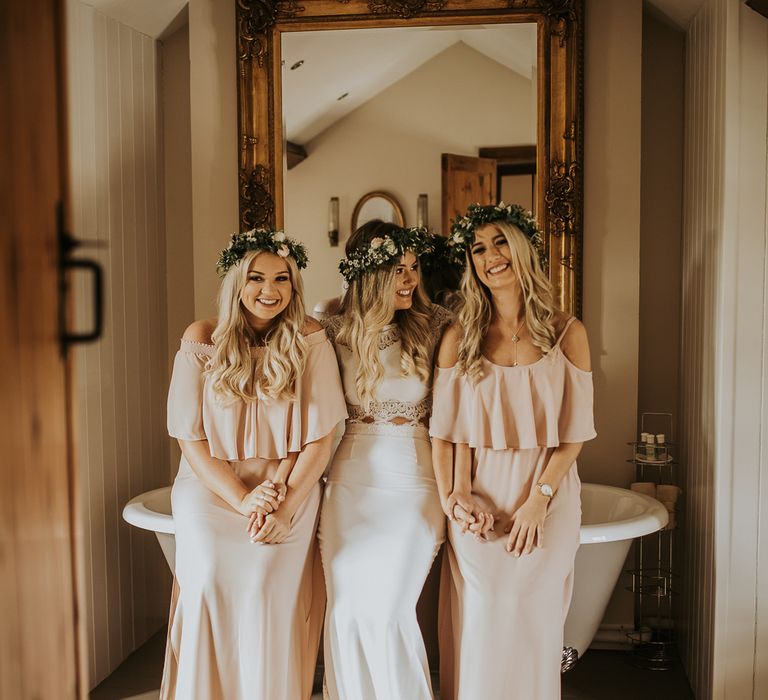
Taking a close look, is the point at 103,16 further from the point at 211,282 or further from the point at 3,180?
the point at 3,180

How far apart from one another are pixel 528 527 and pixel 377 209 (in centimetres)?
159

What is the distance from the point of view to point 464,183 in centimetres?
340

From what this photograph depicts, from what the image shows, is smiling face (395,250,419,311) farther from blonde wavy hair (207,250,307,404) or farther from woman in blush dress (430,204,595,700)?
blonde wavy hair (207,250,307,404)

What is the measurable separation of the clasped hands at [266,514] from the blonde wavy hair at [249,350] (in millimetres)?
311

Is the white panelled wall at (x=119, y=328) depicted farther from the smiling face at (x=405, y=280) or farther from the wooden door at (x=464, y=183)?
the wooden door at (x=464, y=183)

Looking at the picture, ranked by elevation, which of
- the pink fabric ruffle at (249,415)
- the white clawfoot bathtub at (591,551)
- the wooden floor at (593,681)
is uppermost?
the pink fabric ruffle at (249,415)

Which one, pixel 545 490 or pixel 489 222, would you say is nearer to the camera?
pixel 545 490

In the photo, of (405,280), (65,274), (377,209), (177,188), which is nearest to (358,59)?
(377,209)

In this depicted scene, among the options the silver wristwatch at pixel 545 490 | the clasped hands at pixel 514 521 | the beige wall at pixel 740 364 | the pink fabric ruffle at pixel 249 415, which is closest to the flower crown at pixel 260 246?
the pink fabric ruffle at pixel 249 415

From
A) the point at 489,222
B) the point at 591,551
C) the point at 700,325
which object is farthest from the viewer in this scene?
the point at 700,325

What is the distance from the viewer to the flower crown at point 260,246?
2.72 meters

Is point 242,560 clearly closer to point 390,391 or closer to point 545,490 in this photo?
point 390,391

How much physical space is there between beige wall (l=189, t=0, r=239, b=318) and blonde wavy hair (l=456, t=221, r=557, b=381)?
1.29m

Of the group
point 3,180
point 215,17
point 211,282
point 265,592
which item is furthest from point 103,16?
point 3,180
